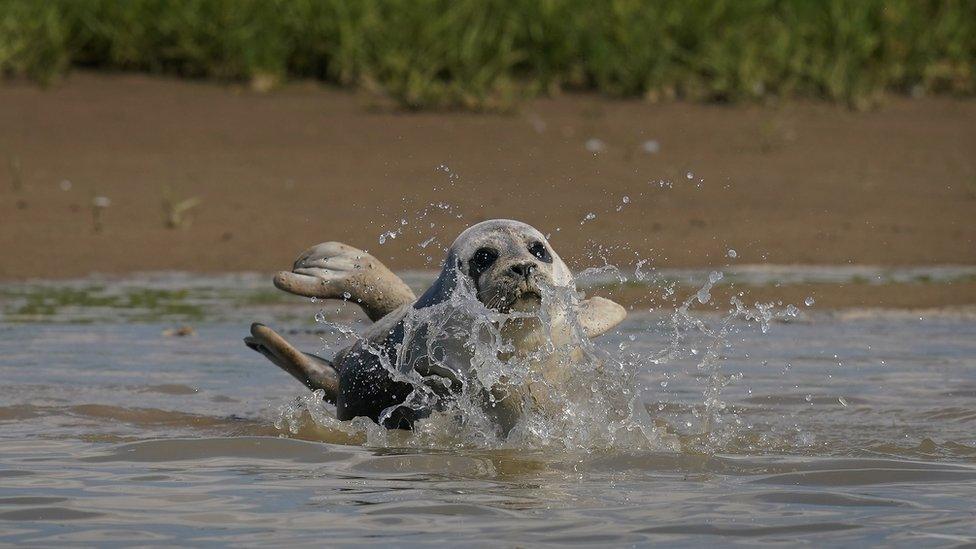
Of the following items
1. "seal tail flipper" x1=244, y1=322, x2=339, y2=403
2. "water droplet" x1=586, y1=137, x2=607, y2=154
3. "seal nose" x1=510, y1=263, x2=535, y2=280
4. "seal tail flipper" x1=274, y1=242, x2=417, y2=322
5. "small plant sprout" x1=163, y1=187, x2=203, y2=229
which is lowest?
"small plant sprout" x1=163, y1=187, x2=203, y2=229

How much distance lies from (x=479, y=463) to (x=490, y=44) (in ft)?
28.7

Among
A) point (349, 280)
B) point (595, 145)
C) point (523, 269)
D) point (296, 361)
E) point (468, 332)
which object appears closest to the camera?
point (523, 269)

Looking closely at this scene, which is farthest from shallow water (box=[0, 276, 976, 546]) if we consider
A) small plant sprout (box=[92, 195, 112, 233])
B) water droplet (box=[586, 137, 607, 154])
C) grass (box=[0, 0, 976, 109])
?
grass (box=[0, 0, 976, 109])

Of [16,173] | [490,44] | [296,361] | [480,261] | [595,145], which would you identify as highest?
[480,261]

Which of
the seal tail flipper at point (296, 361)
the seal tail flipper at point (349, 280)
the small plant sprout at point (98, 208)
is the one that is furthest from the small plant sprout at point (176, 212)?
the seal tail flipper at point (296, 361)

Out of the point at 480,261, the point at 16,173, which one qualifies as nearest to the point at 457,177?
the point at 16,173

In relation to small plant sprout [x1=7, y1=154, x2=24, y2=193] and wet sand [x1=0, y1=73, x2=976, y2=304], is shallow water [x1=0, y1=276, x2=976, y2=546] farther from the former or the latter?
small plant sprout [x1=7, y1=154, x2=24, y2=193]

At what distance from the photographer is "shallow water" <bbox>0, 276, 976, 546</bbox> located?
4402 millimetres

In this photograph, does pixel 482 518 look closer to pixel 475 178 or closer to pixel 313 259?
pixel 313 259

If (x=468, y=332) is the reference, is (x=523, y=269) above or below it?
above

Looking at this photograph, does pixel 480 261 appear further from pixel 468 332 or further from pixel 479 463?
pixel 479 463

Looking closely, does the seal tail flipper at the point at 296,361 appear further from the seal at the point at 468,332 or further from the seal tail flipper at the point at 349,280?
the seal tail flipper at the point at 349,280

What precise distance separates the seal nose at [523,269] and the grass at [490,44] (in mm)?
8266

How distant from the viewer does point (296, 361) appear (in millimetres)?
5809
